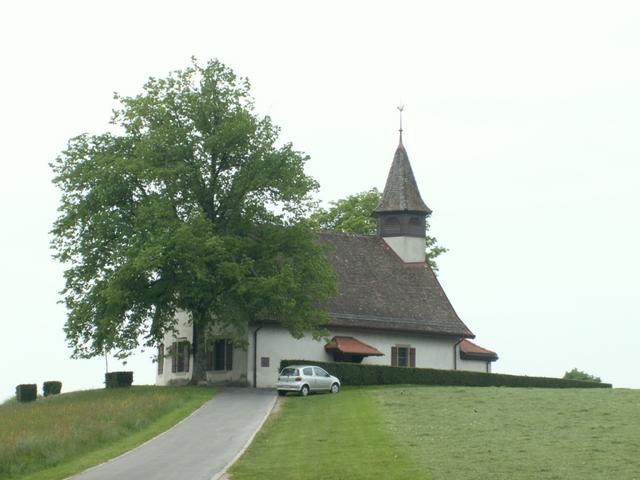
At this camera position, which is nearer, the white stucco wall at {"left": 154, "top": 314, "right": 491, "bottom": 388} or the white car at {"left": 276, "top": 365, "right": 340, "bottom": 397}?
the white car at {"left": 276, "top": 365, "right": 340, "bottom": 397}

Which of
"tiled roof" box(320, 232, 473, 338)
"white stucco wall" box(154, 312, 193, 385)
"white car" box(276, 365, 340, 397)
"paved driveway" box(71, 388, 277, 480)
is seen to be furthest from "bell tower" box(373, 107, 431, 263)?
"paved driveway" box(71, 388, 277, 480)

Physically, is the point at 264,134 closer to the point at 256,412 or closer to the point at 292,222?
the point at 292,222

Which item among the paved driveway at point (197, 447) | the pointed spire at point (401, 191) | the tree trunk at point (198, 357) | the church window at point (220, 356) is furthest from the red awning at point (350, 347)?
the paved driveway at point (197, 447)

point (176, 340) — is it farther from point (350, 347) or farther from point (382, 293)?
point (382, 293)

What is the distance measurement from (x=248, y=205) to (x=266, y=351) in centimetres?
791

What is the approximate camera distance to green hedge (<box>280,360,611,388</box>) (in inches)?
2159

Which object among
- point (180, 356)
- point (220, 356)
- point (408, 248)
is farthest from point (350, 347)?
point (408, 248)

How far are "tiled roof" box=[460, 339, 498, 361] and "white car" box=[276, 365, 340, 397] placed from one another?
17419 millimetres

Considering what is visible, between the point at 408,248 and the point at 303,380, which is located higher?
the point at 408,248

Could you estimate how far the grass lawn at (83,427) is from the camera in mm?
30203

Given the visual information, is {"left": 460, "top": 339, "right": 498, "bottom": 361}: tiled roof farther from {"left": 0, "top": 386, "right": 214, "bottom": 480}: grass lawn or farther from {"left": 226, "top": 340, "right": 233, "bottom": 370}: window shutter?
{"left": 0, "top": 386, "right": 214, "bottom": 480}: grass lawn

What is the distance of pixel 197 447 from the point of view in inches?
1296

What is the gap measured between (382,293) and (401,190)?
8.06m

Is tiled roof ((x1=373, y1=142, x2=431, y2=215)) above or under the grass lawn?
above
